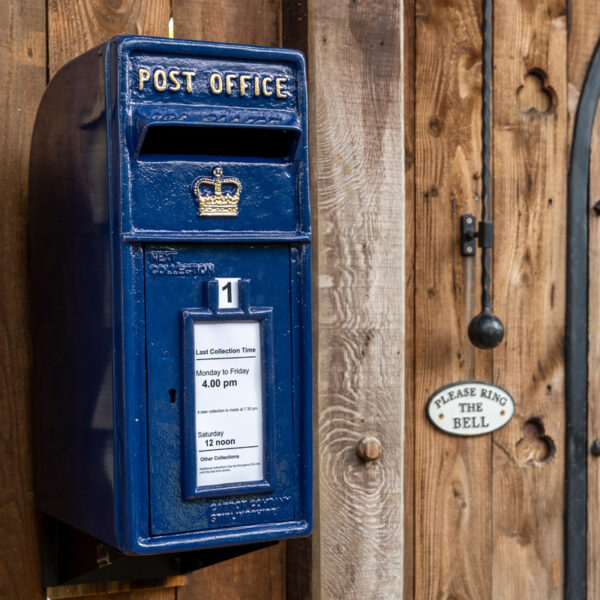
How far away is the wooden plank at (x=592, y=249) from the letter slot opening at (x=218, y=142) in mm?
935

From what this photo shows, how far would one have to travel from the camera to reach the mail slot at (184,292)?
1468 millimetres

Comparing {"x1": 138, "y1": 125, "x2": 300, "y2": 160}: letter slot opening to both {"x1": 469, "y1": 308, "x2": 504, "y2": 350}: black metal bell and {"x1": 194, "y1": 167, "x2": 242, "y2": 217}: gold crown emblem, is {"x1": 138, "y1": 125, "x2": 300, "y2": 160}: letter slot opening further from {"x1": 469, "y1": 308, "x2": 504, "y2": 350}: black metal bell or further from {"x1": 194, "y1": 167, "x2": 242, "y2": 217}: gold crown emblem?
{"x1": 469, "y1": 308, "x2": 504, "y2": 350}: black metal bell

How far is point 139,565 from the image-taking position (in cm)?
184

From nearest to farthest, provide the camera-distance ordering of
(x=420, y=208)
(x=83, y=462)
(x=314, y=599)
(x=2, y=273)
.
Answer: (x=83, y=462), (x=2, y=273), (x=314, y=599), (x=420, y=208)

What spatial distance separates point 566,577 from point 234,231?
126 centimetres

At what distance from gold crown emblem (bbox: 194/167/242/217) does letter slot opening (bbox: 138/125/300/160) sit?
0.14 ft

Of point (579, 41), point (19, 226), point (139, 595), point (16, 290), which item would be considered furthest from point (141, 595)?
point (579, 41)

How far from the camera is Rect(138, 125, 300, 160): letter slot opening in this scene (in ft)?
4.96

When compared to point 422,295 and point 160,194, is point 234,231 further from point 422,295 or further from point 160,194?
point 422,295

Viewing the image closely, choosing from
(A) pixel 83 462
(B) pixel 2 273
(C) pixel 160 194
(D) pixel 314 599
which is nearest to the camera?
(C) pixel 160 194

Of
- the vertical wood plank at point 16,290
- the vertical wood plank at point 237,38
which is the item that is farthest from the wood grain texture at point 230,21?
the vertical wood plank at point 16,290

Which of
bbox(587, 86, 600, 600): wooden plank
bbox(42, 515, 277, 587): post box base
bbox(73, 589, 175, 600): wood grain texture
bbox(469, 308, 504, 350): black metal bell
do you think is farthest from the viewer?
bbox(587, 86, 600, 600): wooden plank

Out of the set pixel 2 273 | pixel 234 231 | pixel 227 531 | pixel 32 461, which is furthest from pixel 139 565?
pixel 234 231

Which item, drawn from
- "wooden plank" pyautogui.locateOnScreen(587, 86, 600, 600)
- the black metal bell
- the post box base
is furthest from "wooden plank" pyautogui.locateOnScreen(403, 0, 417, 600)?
the post box base
